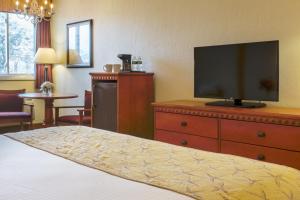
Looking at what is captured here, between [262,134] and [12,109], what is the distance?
4140 mm

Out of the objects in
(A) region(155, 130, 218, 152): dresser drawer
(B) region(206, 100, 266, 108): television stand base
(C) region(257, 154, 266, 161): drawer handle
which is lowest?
(C) region(257, 154, 266, 161): drawer handle

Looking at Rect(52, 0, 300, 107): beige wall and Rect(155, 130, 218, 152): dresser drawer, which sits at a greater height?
Rect(52, 0, 300, 107): beige wall

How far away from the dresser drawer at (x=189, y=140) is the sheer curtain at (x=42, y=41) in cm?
332

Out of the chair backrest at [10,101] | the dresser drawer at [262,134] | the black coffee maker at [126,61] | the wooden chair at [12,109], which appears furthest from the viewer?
the chair backrest at [10,101]

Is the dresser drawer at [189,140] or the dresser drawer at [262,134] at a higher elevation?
the dresser drawer at [262,134]

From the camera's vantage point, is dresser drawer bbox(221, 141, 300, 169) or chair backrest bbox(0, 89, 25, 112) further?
chair backrest bbox(0, 89, 25, 112)

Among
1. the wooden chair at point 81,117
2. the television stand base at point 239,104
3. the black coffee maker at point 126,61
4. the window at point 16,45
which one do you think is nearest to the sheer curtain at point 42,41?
the window at point 16,45

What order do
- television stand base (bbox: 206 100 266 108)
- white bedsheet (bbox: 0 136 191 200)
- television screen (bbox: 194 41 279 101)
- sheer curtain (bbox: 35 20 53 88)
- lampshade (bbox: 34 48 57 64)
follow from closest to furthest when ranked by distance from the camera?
white bedsheet (bbox: 0 136 191 200)
television screen (bbox: 194 41 279 101)
television stand base (bbox: 206 100 266 108)
lampshade (bbox: 34 48 57 64)
sheer curtain (bbox: 35 20 53 88)

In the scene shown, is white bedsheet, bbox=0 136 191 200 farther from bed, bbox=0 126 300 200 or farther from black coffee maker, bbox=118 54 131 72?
black coffee maker, bbox=118 54 131 72

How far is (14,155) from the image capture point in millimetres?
1843

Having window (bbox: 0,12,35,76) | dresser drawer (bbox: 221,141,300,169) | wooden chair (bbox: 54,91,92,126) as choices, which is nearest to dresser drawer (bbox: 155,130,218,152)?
dresser drawer (bbox: 221,141,300,169)

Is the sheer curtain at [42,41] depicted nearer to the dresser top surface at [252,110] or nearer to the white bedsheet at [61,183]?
the dresser top surface at [252,110]

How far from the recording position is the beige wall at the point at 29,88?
6.02 meters

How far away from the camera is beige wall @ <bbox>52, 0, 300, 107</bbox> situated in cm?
332
